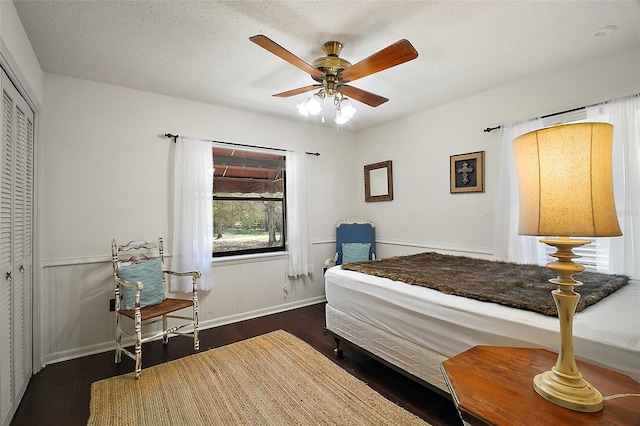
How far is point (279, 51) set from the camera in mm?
1778

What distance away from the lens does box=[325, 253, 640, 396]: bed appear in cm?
126

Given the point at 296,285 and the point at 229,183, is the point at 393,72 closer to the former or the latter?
the point at 229,183

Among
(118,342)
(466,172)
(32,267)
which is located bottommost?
(118,342)

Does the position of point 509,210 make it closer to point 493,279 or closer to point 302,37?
point 493,279

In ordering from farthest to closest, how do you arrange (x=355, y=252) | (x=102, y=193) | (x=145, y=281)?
(x=355, y=252) < (x=102, y=193) < (x=145, y=281)

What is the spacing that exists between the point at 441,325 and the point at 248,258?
250cm

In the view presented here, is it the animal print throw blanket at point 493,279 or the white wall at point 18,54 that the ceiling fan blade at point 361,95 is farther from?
the white wall at point 18,54

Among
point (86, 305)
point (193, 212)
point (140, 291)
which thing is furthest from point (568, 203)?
point (86, 305)

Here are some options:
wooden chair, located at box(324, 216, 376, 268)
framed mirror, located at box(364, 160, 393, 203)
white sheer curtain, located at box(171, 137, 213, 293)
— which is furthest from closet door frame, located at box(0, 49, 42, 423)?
framed mirror, located at box(364, 160, 393, 203)

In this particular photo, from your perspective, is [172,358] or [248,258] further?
[248,258]

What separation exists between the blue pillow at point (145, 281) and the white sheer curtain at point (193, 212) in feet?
1.06

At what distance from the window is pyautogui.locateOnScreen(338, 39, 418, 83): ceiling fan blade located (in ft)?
6.50

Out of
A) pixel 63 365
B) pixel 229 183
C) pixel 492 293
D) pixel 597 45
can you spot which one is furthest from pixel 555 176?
pixel 63 365

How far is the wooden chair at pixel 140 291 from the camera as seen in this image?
2.47 meters
